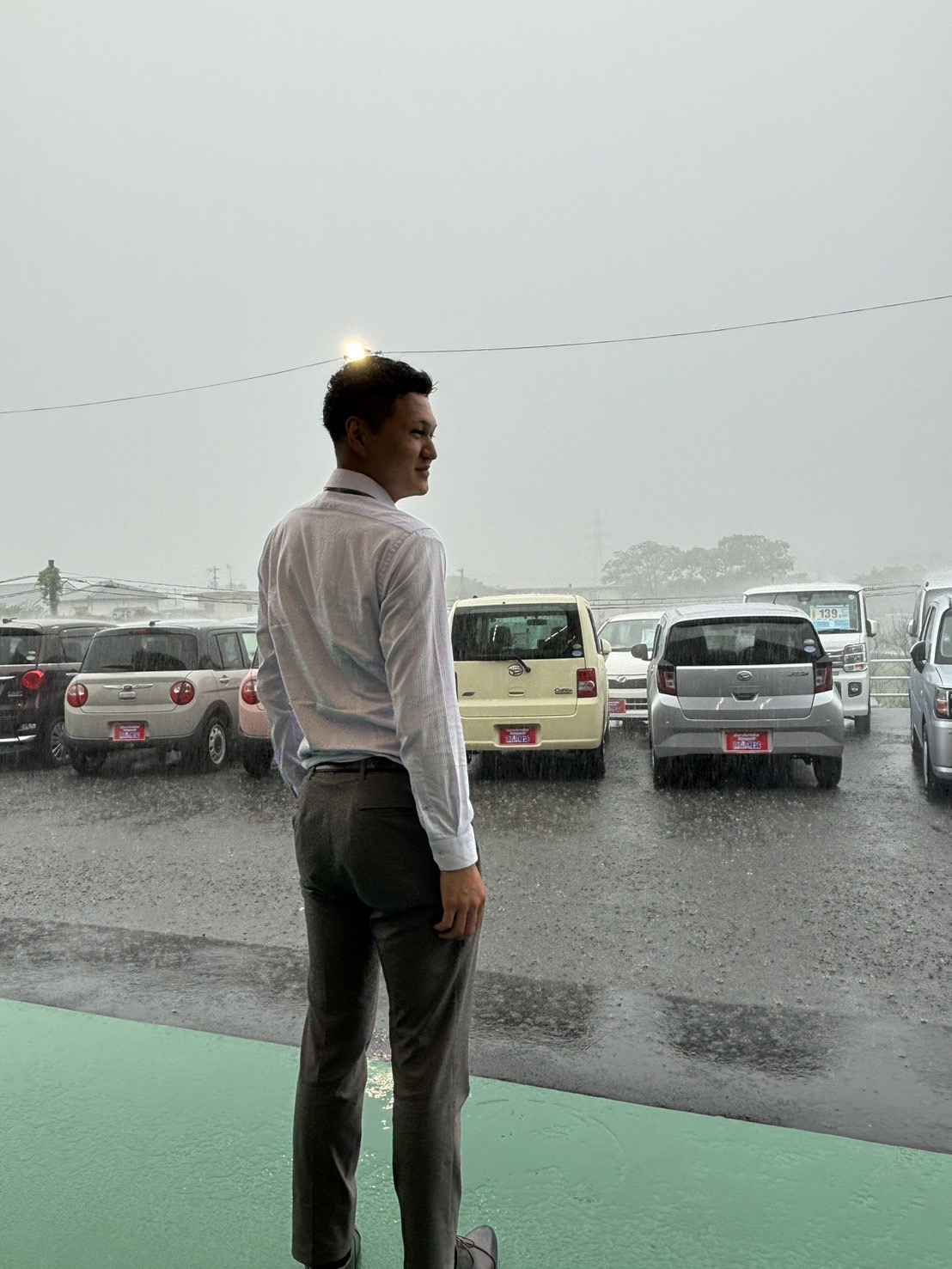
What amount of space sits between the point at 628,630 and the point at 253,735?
6336 millimetres

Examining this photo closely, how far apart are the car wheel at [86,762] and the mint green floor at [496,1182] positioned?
7.14 metres

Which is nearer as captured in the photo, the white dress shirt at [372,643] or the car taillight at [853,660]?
the white dress shirt at [372,643]

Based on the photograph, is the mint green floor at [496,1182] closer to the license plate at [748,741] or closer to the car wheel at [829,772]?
the license plate at [748,741]

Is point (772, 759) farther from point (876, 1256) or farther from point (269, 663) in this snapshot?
point (269, 663)

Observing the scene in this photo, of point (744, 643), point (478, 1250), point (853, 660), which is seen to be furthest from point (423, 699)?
point (853, 660)

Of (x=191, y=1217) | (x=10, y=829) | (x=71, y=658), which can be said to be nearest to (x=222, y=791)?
(x=10, y=829)

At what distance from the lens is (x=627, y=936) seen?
15.5 ft

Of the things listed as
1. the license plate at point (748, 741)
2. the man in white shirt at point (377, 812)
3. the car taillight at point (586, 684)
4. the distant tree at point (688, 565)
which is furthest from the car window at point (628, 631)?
the distant tree at point (688, 565)

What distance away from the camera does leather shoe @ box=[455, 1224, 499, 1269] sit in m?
2.06

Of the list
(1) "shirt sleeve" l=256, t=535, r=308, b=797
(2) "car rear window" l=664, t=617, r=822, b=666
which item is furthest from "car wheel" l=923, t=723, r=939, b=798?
(1) "shirt sleeve" l=256, t=535, r=308, b=797

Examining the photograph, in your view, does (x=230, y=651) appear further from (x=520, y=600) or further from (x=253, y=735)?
(x=520, y=600)

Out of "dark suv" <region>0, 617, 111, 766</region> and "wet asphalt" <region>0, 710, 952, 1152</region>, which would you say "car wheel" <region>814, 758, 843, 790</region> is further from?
"dark suv" <region>0, 617, 111, 766</region>

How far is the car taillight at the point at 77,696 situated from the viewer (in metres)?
9.61

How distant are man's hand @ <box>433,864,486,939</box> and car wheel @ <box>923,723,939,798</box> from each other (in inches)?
262
